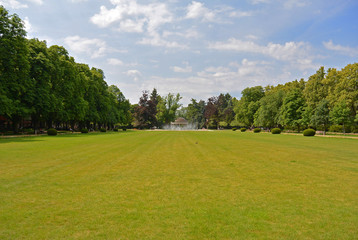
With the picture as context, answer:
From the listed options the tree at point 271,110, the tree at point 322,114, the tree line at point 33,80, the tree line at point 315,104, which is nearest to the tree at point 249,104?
the tree line at point 315,104

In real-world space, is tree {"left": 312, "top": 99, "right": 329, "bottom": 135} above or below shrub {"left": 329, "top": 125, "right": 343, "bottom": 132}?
above

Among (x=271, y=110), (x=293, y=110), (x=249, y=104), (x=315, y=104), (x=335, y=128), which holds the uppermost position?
(x=249, y=104)

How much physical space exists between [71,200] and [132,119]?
328 ft

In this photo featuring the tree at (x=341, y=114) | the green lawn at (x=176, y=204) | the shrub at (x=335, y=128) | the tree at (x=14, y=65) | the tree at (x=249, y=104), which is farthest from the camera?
the tree at (x=249, y=104)

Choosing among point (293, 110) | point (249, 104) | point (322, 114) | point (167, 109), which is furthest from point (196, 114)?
point (322, 114)

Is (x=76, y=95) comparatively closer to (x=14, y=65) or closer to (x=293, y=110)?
(x=14, y=65)

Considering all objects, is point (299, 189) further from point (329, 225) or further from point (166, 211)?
point (166, 211)

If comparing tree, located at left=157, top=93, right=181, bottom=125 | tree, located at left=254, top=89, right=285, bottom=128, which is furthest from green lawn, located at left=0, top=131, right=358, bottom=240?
tree, located at left=157, top=93, right=181, bottom=125

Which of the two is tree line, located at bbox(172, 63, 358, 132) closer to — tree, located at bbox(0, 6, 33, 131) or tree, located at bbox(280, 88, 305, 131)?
tree, located at bbox(280, 88, 305, 131)

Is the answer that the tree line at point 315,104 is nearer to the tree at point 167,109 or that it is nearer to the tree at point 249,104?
the tree at point 249,104

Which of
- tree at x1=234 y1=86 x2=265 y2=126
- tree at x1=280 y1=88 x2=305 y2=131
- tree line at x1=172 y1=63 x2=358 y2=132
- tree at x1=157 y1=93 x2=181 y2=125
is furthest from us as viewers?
tree at x1=157 y1=93 x2=181 y2=125

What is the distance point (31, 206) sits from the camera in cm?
518

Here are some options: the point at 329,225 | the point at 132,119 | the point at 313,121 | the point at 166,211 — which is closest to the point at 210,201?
the point at 166,211

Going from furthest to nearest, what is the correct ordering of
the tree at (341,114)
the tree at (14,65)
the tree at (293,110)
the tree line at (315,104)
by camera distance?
the tree at (293,110) → the tree line at (315,104) → the tree at (341,114) → the tree at (14,65)
